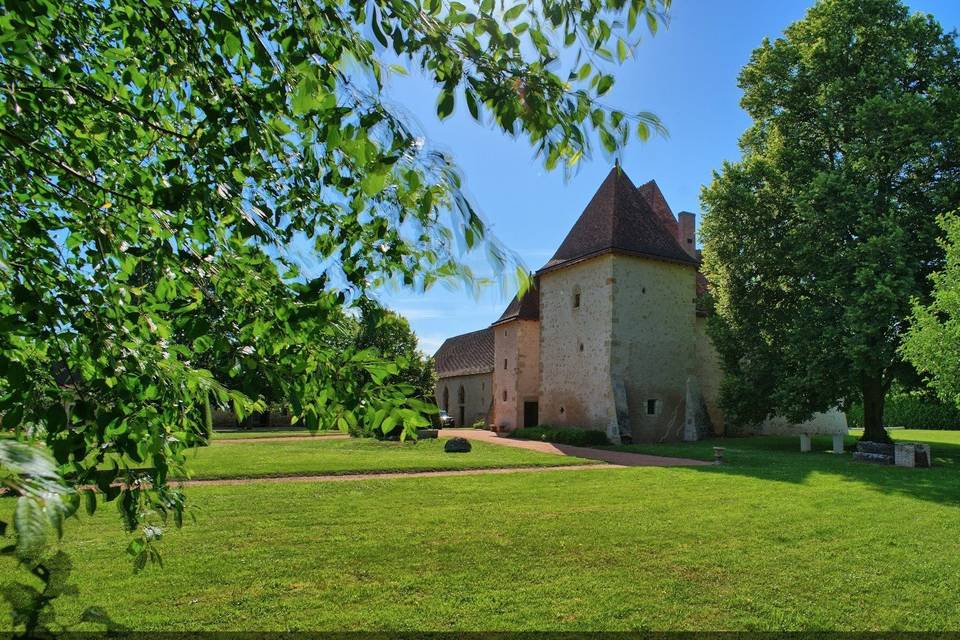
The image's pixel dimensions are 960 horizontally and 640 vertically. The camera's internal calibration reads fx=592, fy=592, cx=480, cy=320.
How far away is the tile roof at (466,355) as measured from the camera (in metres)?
43.6

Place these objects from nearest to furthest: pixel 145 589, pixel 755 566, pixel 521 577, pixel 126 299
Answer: pixel 126 299, pixel 145 589, pixel 521 577, pixel 755 566

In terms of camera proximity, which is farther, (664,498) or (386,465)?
(386,465)

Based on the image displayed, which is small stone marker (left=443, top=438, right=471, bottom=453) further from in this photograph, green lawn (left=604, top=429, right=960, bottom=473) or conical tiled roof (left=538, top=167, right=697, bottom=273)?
conical tiled roof (left=538, top=167, right=697, bottom=273)

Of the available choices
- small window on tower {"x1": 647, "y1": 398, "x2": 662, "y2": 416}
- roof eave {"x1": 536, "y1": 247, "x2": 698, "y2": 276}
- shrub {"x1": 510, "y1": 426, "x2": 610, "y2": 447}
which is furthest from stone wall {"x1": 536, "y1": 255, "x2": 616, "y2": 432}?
small window on tower {"x1": 647, "y1": 398, "x2": 662, "y2": 416}

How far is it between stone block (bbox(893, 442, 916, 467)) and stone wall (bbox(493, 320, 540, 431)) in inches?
706

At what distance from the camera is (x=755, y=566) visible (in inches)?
242

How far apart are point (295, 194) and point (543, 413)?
26955 mm

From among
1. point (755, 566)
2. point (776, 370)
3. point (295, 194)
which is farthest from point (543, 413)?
point (295, 194)

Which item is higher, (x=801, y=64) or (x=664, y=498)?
(x=801, y=64)

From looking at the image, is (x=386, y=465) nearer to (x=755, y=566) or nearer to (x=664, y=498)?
(x=664, y=498)

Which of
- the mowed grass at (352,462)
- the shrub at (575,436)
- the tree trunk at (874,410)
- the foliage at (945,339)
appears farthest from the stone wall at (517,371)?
the foliage at (945,339)

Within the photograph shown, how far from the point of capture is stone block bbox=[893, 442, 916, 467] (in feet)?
51.2

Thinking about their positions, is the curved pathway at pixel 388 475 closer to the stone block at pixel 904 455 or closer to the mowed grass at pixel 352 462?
the mowed grass at pixel 352 462

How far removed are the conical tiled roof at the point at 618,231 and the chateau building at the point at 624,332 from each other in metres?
0.06
